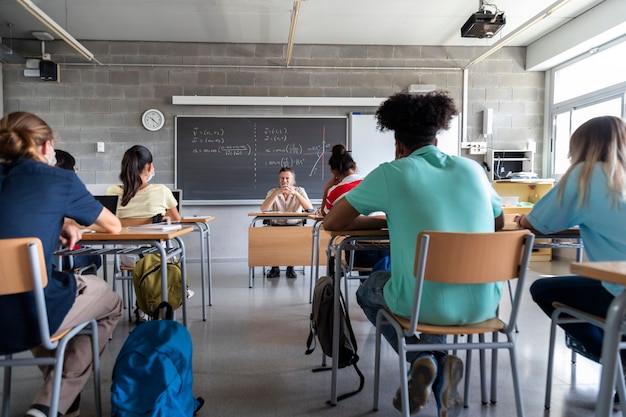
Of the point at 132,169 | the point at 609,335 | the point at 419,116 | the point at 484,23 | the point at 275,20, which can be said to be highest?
the point at 275,20

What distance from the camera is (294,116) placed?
5637 millimetres

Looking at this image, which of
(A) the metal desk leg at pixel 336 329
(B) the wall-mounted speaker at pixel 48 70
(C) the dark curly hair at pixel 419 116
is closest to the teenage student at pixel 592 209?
(C) the dark curly hair at pixel 419 116

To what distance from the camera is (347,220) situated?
5.04 ft

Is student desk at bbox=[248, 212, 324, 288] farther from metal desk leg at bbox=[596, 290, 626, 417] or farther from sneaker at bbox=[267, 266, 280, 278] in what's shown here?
metal desk leg at bbox=[596, 290, 626, 417]

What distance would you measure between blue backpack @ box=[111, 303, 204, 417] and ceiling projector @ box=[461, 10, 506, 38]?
157 inches

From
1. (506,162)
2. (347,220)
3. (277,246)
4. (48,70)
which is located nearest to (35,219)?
(347,220)

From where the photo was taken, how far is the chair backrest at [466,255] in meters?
1.16

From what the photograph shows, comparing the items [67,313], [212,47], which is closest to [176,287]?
[67,313]

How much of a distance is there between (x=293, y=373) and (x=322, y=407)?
1.19 ft

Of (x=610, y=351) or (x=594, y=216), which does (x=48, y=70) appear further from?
(x=610, y=351)

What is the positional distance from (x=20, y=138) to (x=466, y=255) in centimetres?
141

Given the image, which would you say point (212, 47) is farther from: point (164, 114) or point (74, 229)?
point (74, 229)

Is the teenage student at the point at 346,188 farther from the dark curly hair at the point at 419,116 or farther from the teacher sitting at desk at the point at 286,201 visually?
the teacher sitting at desk at the point at 286,201

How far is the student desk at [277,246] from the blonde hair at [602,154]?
2749mm
